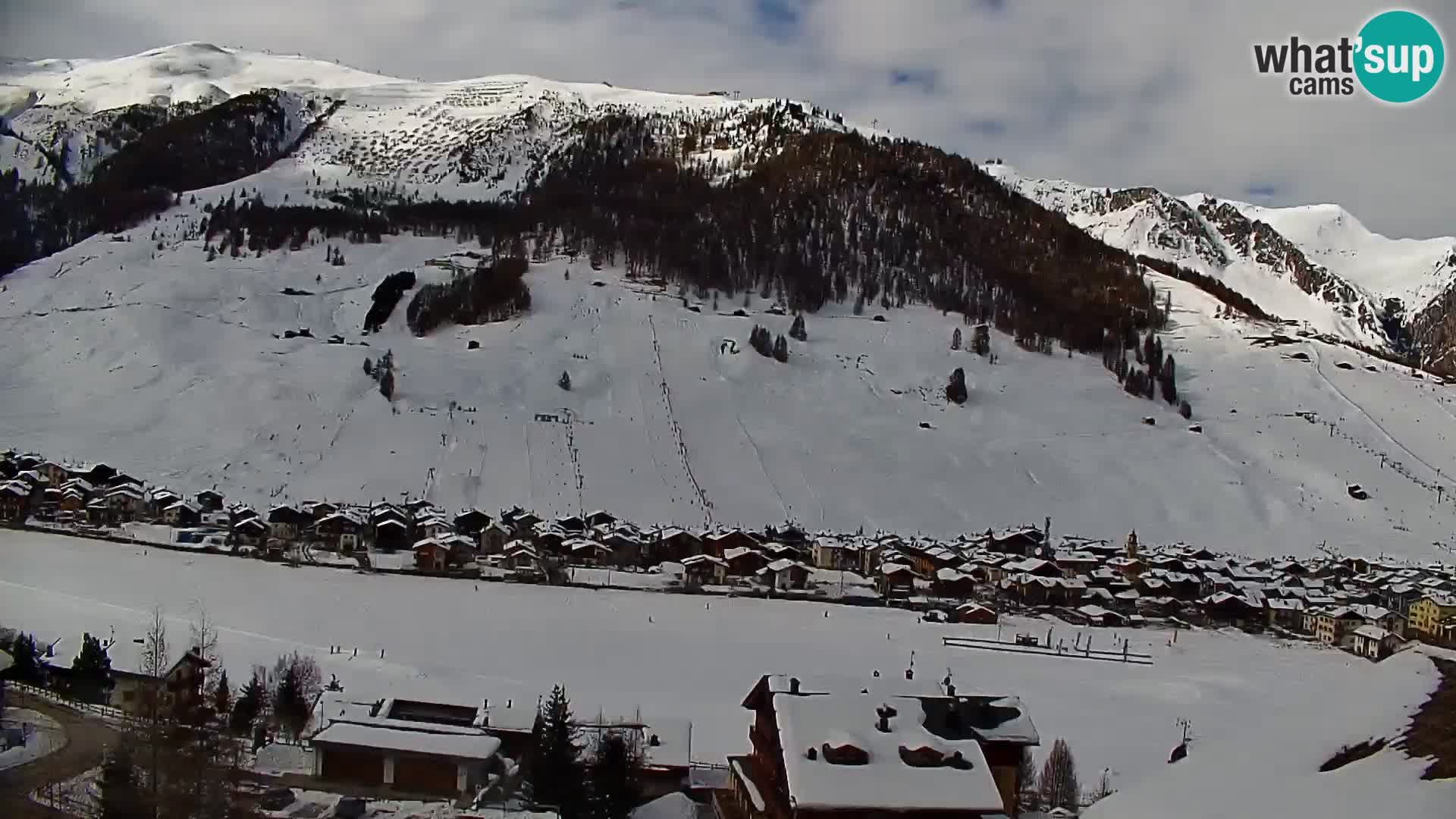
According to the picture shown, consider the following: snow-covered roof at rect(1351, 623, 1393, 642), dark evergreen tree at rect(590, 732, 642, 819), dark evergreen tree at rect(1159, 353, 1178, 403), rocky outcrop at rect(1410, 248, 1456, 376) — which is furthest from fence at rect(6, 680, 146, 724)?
rocky outcrop at rect(1410, 248, 1456, 376)

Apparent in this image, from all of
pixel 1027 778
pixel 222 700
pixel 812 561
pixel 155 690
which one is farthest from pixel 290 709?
pixel 812 561

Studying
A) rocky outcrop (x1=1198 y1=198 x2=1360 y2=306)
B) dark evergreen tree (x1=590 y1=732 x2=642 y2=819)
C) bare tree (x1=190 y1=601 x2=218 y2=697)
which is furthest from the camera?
rocky outcrop (x1=1198 y1=198 x2=1360 y2=306)

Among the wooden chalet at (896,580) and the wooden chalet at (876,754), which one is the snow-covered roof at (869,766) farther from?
the wooden chalet at (896,580)

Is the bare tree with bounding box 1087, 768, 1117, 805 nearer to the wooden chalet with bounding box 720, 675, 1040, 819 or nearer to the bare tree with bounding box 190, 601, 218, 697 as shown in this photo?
the wooden chalet with bounding box 720, 675, 1040, 819

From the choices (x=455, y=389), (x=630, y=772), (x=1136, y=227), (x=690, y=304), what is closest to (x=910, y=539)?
(x=455, y=389)

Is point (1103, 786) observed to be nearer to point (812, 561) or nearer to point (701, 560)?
point (701, 560)

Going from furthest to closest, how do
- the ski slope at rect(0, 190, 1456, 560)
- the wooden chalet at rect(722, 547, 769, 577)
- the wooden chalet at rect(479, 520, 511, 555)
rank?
1. the ski slope at rect(0, 190, 1456, 560)
2. the wooden chalet at rect(479, 520, 511, 555)
3. the wooden chalet at rect(722, 547, 769, 577)

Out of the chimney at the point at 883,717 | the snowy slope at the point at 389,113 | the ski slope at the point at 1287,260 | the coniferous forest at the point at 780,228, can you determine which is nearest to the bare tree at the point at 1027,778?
the chimney at the point at 883,717
